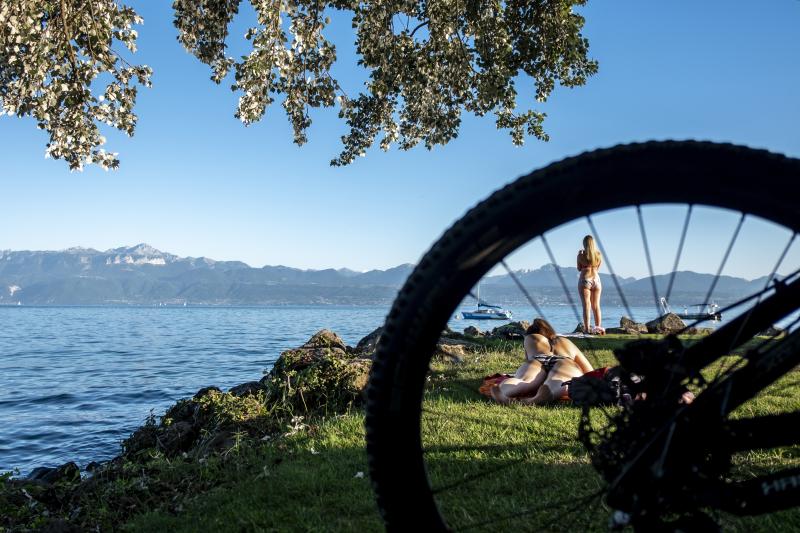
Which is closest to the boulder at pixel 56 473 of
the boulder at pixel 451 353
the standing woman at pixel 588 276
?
the boulder at pixel 451 353

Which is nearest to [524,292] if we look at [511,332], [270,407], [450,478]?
[450,478]

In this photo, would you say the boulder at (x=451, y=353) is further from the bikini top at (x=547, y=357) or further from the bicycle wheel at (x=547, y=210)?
the bicycle wheel at (x=547, y=210)

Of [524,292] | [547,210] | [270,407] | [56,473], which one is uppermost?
[547,210]

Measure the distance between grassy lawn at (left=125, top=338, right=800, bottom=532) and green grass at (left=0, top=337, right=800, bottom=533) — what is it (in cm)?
1

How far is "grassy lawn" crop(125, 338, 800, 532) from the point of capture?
3826 millimetres

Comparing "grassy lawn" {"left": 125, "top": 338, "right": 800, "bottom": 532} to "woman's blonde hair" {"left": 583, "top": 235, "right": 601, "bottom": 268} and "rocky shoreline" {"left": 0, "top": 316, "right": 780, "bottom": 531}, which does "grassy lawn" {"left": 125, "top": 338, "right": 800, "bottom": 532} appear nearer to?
"rocky shoreline" {"left": 0, "top": 316, "right": 780, "bottom": 531}

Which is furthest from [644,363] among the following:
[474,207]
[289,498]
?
[289,498]

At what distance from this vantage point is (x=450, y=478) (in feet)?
15.0

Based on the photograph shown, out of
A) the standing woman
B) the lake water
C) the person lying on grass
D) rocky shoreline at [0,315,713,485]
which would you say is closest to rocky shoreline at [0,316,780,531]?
rocky shoreline at [0,315,713,485]

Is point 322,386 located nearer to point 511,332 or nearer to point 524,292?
point 524,292

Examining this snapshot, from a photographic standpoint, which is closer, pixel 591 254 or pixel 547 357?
pixel 547 357

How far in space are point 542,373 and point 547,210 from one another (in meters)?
5.85

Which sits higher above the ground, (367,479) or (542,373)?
(542,373)

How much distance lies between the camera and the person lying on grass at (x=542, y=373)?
716 cm
